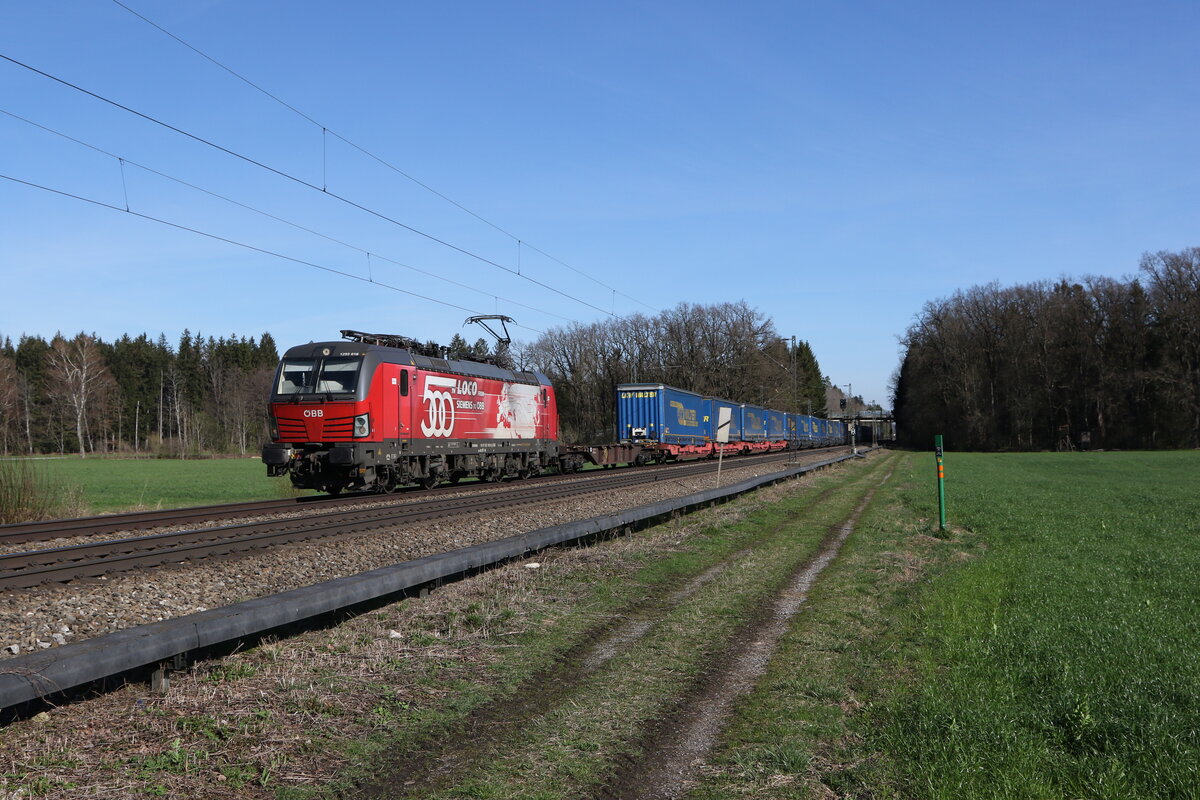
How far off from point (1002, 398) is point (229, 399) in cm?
9102

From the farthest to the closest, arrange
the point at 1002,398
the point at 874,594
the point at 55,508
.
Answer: the point at 1002,398 < the point at 55,508 < the point at 874,594

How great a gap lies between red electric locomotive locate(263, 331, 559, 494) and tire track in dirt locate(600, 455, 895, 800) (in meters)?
13.5

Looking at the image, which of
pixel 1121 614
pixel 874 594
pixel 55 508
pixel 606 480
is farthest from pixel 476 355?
pixel 1121 614

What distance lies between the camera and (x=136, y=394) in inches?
4267

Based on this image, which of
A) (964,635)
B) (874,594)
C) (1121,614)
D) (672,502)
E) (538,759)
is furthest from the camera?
(672,502)

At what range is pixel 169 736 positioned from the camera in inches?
187

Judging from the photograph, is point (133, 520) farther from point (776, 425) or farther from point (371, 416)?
point (776, 425)

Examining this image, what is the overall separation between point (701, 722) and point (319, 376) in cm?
1676

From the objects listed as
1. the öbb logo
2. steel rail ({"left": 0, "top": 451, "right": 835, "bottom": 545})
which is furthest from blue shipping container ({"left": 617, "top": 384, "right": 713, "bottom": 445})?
steel rail ({"left": 0, "top": 451, "right": 835, "bottom": 545})

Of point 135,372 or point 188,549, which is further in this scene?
point 135,372

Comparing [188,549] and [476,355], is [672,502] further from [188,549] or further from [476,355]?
[476,355]

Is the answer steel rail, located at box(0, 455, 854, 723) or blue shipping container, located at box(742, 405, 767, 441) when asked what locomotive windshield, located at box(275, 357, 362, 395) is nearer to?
steel rail, located at box(0, 455, 854, 723)

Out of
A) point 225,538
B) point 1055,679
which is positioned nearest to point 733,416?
point 225,538

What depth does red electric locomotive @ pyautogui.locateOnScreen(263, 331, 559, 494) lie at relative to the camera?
1952 centimetres
